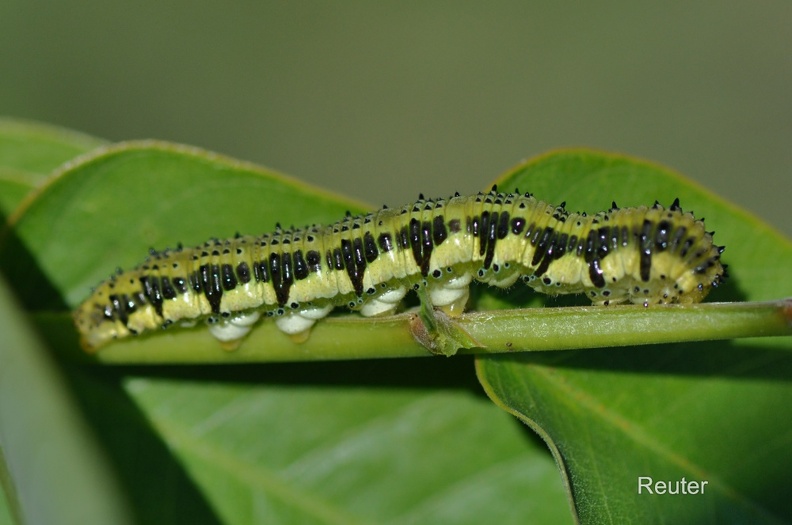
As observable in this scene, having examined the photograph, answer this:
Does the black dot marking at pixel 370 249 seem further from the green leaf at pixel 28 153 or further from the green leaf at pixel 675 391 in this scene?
the green leaf at pixel 28 153

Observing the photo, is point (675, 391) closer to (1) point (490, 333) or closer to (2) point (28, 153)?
(1) point (490, 333)

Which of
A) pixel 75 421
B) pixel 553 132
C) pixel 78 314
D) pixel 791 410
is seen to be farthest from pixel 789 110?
pixel 75 421

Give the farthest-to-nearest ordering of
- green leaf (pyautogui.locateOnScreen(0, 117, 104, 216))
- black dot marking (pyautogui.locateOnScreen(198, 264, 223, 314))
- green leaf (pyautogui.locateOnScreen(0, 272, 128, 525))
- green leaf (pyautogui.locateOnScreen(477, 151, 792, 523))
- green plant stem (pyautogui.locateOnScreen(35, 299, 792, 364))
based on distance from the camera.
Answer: green leaf (pyautogui.locateOnScreen(0, 117, 104, 216))
black dot marking (pyautogui.locateOnScreen(198, 264, 223, 314))
green leaf (pyautogui.locateOnScreen(477, 151, 792, 523))
green plant stem (pyautogui.locateOnScreen(35, 299, 792, 364))
green leaf (pyautogui.locateOnScreen(0, 272, 128, 525))

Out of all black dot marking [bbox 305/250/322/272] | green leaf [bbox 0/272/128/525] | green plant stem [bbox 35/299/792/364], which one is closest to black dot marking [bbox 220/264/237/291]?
green plant stem [bbox 35/299/792/364]

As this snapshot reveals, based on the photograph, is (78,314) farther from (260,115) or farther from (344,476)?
(260,115)

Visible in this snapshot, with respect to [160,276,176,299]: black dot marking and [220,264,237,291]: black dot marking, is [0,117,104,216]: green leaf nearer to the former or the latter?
[160,276,176,299]: black dot marking

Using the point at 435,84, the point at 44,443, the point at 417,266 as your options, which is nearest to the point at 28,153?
the point at 417,266
